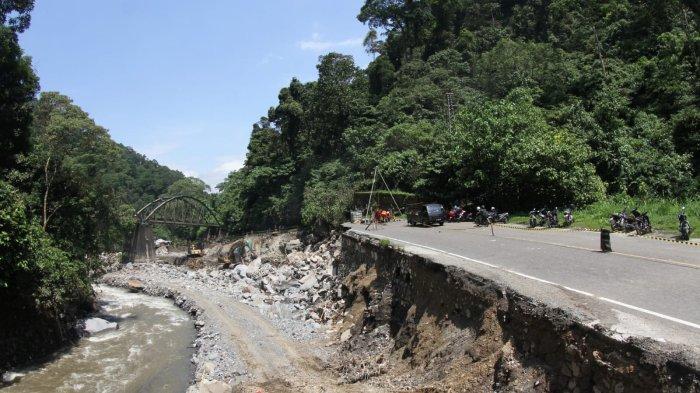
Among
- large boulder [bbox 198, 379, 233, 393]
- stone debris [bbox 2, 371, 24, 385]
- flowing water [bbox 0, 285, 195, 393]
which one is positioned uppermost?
large boulder [bbox 198, 379, 233, 393]

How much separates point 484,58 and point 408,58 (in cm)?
2090

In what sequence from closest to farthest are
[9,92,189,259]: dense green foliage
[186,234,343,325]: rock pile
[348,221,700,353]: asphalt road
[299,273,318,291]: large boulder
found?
1. [348,221,700,353]: asphalt road
2. [9,92,189,259]: dense green foliage
3. [186,234,343,325]: rock pile
4. [299,273,318,291]: large boulder

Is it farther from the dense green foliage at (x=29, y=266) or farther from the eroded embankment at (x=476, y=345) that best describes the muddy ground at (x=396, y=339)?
the dense green foliage at (x=29, y=266)

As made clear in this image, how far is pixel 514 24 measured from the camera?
70.8 metres

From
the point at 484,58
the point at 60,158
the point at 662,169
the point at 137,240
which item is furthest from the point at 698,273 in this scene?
the point at 137,240

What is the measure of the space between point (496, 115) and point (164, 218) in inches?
2255

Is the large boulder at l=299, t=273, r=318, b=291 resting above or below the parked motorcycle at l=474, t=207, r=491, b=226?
below

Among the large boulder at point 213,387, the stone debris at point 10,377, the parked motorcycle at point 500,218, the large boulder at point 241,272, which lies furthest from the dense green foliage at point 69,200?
the parked motorcycle at point 500,218

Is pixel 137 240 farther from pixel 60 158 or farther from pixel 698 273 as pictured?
pixel 698 273

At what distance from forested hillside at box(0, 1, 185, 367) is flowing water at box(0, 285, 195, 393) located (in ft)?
4.87

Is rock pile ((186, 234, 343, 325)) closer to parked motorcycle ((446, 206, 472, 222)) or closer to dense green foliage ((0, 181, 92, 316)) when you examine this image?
parked motorcycle ((446, 206, 472, 222))

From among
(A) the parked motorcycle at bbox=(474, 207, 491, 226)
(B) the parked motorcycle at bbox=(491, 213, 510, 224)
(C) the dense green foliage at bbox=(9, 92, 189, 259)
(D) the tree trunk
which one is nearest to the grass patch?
(B) the parked motorcycle at bbox=(491, 213, 510, 224)

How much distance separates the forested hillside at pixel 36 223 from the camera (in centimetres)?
1839

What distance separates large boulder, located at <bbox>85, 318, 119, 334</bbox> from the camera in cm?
2522
